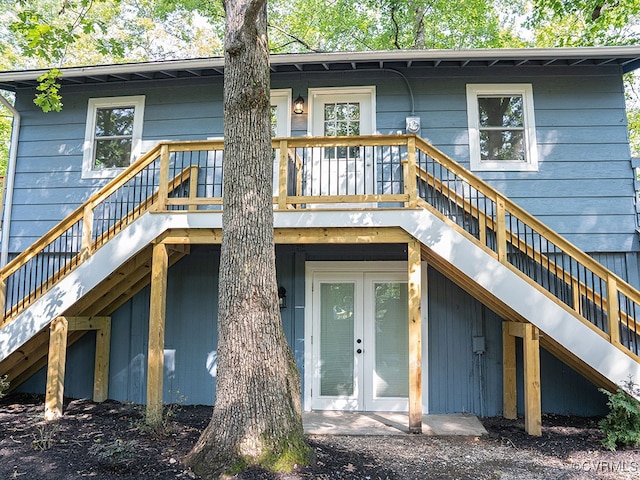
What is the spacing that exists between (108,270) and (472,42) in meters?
12.6

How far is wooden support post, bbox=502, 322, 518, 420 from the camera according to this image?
21.8 ft

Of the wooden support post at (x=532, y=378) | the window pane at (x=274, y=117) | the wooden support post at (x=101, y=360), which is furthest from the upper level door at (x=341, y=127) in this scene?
the wooden support post at (x=101, y=360)

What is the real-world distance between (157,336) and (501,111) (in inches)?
230

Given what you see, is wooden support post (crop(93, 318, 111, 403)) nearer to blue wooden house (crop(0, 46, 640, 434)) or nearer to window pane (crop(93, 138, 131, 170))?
blue wooden house (crop(0, 46, 640, 434))

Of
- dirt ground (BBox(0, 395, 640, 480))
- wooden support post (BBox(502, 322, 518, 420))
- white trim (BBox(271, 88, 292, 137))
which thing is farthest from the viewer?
white trim (BBox(271, 88, 292, 137))

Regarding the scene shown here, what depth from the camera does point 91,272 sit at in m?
5.97

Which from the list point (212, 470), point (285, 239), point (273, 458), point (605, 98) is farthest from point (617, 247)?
point (212, 470)

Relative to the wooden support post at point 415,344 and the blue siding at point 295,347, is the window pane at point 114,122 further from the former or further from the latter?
the wooden support post at point 415,344

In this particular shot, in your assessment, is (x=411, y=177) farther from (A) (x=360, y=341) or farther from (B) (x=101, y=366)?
(B) (x=101, y=366)

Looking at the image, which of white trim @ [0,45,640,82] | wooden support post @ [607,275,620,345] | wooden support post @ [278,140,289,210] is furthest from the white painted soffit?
wooden support post @ [607,275,620,345]

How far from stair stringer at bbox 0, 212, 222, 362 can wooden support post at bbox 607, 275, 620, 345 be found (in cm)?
Answer: 455

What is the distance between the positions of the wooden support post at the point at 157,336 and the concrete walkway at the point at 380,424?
72.3 inches

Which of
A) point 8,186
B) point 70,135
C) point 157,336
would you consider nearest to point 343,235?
point 157,336

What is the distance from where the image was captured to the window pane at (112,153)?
785cm
